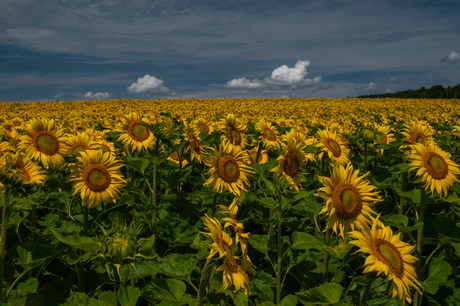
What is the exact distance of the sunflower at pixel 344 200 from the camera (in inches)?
123

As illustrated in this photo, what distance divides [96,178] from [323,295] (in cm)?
261

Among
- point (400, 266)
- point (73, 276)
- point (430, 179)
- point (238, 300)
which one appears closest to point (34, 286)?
point (73, 276)

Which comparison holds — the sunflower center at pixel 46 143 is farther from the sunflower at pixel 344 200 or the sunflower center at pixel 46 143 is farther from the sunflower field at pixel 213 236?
the sunflower at pixel 344 200

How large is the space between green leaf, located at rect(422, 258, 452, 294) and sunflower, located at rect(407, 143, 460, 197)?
818 mm

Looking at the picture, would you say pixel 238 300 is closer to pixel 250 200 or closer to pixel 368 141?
pixel 250 200

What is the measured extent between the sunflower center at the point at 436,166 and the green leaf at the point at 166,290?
3177 millimetres

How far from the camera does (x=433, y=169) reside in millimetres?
3664

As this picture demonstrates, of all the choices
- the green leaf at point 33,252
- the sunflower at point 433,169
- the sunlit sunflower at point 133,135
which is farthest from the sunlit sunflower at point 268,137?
the green leaf at point 33,252

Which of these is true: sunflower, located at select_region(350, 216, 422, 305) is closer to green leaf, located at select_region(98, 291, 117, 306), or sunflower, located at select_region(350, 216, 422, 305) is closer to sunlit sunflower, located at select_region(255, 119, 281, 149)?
green leaf, located at select_region(98, 291, 117, 306)

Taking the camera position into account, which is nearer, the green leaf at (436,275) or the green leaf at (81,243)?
the green leaf at (81,243)

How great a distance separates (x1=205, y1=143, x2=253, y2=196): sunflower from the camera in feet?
12.2

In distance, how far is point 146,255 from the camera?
6.53ft

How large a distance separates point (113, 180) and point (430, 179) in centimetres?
376

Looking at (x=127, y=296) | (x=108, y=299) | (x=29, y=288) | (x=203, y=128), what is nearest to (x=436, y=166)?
(x=127, y=296)
